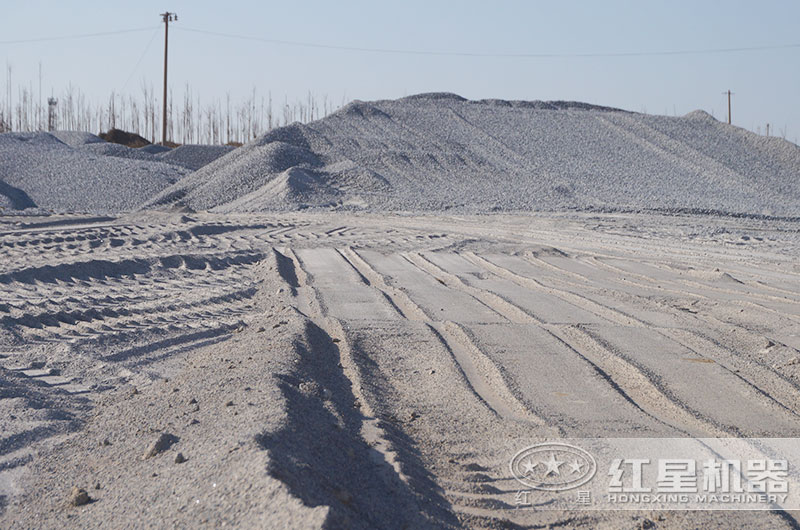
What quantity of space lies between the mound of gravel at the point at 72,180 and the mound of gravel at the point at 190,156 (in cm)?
582

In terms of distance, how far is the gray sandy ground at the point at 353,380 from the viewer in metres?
3.21

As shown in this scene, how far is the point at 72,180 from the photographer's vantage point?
30.1 metres

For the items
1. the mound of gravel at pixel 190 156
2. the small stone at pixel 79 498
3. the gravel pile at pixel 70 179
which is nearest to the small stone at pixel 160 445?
the small stone at pixel 79 498

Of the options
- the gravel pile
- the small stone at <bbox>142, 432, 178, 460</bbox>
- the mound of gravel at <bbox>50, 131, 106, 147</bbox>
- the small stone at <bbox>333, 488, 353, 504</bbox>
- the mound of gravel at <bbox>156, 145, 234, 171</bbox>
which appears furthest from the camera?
the mound of gravel at <bbox>50, 131, 106, 147</bbox>

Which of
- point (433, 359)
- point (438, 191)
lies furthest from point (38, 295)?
point (438, 191)

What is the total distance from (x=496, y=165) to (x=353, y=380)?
29235mm

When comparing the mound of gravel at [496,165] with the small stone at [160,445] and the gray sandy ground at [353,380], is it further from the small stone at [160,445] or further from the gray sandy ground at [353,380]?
the small stone at [160,445]

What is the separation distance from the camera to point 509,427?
13.9ft

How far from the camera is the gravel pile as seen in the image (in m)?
27.7

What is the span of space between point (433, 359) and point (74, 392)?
8.11 feet

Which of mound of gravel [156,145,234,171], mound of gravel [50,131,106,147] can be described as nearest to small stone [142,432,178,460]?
mound of gravel [156,145,234,171]

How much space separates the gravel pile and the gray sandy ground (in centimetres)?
1739

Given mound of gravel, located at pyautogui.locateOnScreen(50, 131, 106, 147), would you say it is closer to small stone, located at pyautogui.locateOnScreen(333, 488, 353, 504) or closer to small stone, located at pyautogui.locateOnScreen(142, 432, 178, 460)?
small stone, located at pyautogui.locateOnScreen(142, 432, 178, 460)

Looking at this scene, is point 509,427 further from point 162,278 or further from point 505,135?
point 505,135
